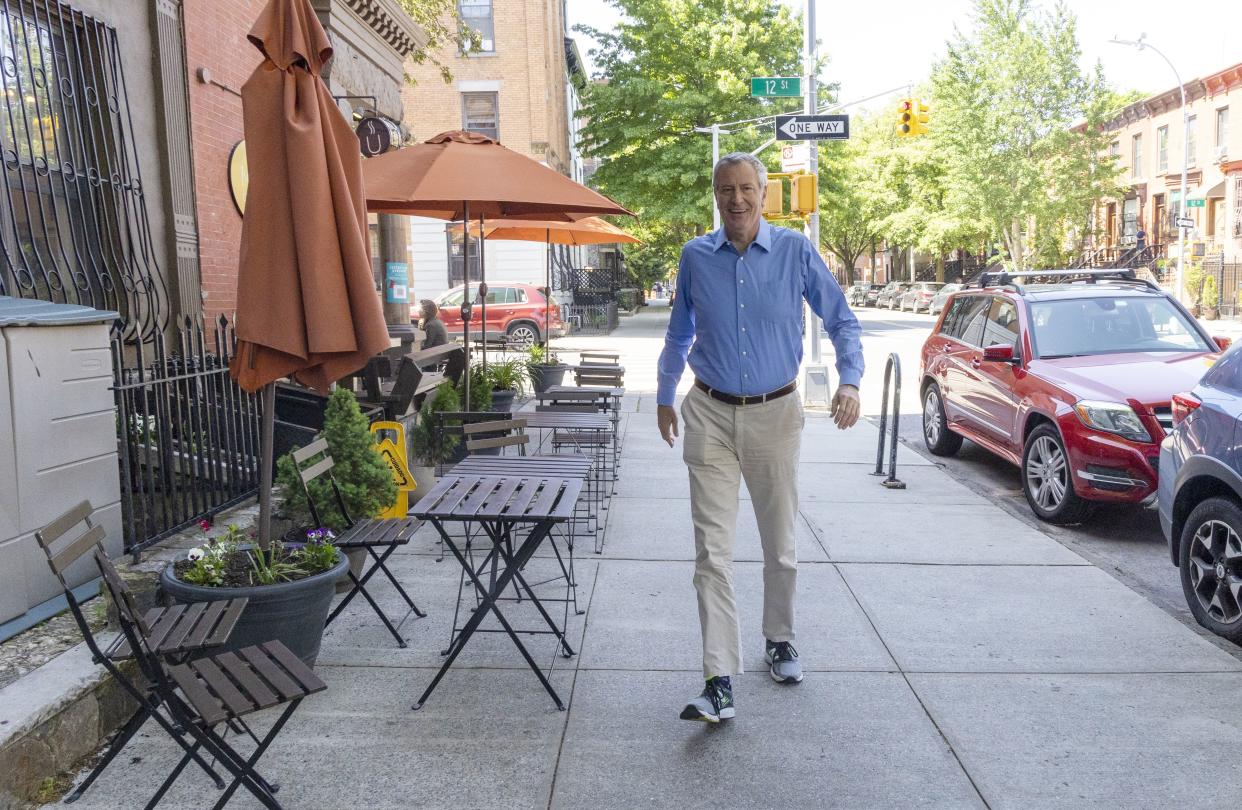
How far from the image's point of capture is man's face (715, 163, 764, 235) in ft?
13.0

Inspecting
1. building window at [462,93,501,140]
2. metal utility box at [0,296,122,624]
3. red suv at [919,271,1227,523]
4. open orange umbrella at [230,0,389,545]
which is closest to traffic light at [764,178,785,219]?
red suv at [919,271,1227,523]

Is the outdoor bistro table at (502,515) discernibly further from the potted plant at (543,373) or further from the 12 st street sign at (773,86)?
the 12 st street sign at (773,86)

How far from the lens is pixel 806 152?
1431 centimetres

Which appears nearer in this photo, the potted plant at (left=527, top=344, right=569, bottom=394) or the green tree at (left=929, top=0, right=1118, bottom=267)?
the potted plant at (left=527, top=344, right=569, bottom=394)

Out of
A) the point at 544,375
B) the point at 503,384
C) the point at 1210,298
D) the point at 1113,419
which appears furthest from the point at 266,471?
the point at 1210,298

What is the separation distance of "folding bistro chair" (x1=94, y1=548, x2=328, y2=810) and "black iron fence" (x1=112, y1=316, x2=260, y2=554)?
1.96 metres

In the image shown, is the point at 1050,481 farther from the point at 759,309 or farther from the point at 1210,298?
the point at 1210,298

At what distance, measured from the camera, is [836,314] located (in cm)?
415

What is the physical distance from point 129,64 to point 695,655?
19.3ft

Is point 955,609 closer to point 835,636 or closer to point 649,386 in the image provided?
point 835,636

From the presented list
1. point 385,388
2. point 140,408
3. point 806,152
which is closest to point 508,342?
point 806,152

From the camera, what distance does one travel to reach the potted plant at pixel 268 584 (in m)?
3.98

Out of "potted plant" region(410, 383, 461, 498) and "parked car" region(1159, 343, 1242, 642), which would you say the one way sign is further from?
"parked car" region(1159, 343, 1242, 642)

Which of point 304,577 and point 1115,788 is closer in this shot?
point 1115,788
